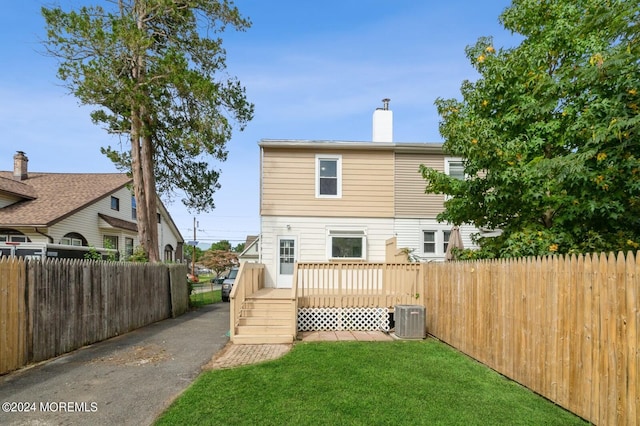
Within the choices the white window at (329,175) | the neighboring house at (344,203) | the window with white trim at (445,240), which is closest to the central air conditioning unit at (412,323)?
the neighboring house at (344,203)

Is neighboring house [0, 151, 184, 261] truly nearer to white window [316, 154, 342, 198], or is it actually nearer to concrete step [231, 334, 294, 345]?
concrete step [231, 334, 294, 345]

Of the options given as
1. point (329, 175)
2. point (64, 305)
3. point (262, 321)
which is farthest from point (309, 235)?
point (64, 305)

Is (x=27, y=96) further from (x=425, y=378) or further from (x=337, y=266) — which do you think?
(x=425, y=378)

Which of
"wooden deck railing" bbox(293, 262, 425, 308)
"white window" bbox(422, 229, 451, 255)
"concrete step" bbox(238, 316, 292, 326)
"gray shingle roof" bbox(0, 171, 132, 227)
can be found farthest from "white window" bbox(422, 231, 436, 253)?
"gray shingle roof" bbox(0, 171, 132, 227)

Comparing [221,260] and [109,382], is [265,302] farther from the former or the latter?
[221,260]

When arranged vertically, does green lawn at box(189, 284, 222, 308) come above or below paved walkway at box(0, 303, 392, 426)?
below

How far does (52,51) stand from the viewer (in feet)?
35.5

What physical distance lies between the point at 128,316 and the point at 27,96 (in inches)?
341

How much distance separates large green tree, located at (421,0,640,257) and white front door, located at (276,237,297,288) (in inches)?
223

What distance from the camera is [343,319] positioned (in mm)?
9297

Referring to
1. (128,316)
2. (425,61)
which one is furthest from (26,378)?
(425,61)

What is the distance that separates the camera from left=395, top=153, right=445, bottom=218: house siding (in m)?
13.1

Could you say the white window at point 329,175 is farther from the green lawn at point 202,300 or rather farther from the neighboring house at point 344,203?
the green lawn at point 202,300

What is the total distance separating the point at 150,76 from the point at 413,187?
9754 mm
